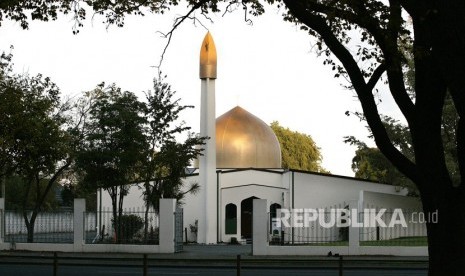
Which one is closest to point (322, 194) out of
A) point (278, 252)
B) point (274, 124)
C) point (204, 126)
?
point (204, 126)

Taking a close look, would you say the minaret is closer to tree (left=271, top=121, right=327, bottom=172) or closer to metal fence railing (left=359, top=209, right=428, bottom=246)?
metal fence railing (left=359, top=209, right=428, bottom=246)

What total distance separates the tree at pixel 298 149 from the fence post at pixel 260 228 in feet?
169

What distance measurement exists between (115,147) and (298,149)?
50.5 m

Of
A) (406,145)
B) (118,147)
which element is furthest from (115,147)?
(406,145)

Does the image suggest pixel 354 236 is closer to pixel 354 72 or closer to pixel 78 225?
pixel 78 225

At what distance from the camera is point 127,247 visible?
1204 inches

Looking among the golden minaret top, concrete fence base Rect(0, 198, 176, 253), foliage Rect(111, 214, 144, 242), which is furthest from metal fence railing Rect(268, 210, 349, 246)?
the golden minaret top

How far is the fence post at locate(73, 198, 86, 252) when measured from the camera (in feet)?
101

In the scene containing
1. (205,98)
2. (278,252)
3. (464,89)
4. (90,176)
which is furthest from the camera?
(205,98)

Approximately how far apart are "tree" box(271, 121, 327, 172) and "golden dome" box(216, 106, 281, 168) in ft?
97.4

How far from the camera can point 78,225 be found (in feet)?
102

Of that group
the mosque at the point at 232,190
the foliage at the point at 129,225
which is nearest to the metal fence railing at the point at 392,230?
the mosque at the point at 232,190

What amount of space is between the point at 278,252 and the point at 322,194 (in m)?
13.9

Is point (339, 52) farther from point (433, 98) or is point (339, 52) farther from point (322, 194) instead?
point (322, 194)
